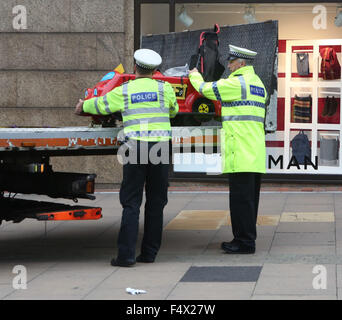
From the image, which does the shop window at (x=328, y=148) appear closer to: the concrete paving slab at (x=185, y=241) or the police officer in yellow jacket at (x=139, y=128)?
the concrete paving slab at (x=185, y=241)

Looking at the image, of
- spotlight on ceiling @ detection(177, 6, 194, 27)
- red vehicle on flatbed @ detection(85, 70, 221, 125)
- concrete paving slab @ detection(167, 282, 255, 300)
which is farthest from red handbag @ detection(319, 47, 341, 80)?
concrete paving slab @ detection(167, 282, 255, 300)

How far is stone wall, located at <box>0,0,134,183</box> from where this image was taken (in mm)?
13734

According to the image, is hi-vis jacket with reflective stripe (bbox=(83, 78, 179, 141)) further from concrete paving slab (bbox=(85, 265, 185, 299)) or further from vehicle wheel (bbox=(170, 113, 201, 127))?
Answer: concrete paving slab (bbox=(85, 265, 185, 299))

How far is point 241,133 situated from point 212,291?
80.3 inches

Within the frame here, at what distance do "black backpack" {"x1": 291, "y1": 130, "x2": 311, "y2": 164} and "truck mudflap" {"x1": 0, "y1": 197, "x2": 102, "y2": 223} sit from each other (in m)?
6.42

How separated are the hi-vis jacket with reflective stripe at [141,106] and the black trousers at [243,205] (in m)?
0.88

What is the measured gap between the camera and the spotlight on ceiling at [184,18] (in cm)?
1390

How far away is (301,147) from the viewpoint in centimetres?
1391

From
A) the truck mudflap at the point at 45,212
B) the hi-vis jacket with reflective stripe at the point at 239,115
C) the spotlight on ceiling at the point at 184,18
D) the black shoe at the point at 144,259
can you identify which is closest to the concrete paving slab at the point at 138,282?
the black shoe at the point at 144,259

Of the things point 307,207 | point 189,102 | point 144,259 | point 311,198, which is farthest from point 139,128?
point 311,198

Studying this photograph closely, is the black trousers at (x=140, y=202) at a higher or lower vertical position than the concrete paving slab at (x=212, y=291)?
higher

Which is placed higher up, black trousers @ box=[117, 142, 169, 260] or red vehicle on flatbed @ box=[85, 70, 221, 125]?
red vehicle on flatbed @ box=[85, 70, 221, 125]

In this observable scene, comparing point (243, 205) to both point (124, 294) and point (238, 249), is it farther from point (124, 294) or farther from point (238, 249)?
point (124, 294)
